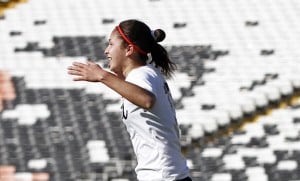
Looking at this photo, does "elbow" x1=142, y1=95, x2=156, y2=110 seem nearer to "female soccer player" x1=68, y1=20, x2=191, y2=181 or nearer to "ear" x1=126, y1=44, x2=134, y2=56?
"female soccer player" x1=68, y1=20, x2=191, y2=181

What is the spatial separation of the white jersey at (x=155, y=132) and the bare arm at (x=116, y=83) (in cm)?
10

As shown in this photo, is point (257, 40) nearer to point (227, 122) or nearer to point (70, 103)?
point (227, 122)

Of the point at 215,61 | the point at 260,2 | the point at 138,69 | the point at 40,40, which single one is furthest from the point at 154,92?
the point at 260,2

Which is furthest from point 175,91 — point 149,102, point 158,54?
point 149,102

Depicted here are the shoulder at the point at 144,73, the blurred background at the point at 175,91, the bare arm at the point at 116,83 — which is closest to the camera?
the bare arm at the point at 116,83

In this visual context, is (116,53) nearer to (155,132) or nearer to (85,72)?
(85,72)

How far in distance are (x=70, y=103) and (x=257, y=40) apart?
2.07 metres

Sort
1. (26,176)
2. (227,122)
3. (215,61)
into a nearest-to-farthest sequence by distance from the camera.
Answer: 1. (26,176)
2. (227,122)
3. (215,61)

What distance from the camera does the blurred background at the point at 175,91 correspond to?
6.96 m

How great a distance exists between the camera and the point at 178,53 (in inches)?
336

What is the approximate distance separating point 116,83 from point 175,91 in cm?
469

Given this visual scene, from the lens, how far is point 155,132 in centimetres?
338

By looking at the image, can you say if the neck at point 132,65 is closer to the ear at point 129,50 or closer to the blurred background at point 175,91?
the ear at point 129,50

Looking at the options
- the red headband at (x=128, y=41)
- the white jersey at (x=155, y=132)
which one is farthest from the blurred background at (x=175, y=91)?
the red headband at (x=128, y=41)
